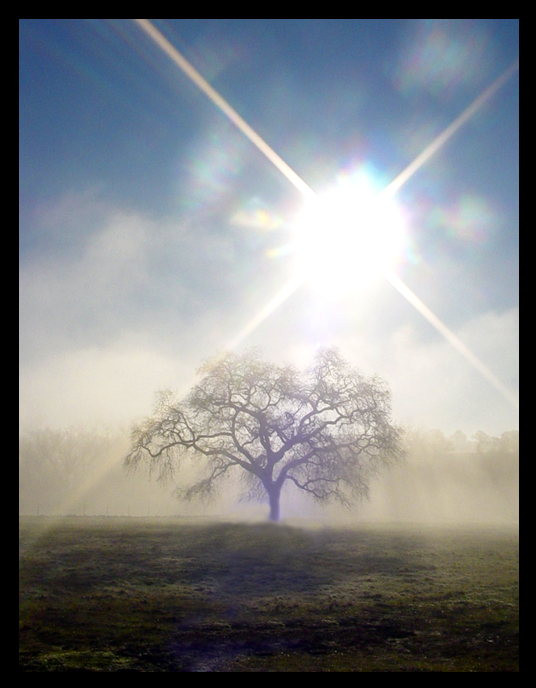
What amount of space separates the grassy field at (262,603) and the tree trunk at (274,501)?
358cm

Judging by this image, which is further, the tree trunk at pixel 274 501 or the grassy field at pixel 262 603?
the tree trunk at pixel 274 501

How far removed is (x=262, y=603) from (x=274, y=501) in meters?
13.5

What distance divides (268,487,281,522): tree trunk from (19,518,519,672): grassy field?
358cm

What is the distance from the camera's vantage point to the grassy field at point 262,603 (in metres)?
14.2

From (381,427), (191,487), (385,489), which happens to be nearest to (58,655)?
(191,487)

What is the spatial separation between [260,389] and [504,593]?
17.5 m

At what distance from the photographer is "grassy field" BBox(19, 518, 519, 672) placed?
1418cm

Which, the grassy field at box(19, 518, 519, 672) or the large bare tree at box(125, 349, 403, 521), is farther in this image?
the large bare tree at box(125, 349, 403, 521)

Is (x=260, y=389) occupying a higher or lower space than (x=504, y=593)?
higher

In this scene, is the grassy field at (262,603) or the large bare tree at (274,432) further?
the large bare tree at (274,432)

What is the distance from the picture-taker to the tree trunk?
3105 centimetres

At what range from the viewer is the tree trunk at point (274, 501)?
31.0 m
